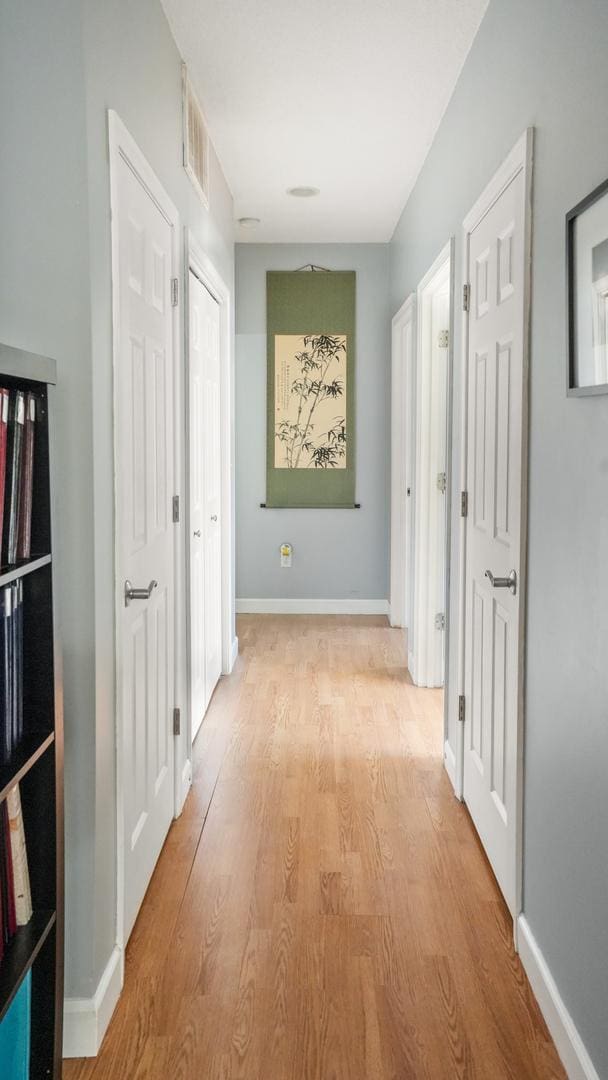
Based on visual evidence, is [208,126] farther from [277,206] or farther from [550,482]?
[550,482]

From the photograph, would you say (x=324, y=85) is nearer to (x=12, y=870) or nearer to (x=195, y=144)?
(x=195, y=144)

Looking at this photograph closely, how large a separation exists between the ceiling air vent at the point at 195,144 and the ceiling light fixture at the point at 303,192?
106 centimetres

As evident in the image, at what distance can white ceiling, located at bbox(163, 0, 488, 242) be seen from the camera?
8.95 ft

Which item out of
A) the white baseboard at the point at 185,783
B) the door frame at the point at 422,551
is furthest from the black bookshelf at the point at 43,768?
the door frame at the point at 422,551

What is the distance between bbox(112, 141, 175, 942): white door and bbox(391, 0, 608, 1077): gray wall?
3.25 feet

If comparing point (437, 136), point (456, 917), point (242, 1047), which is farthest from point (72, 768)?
point (437, 136)

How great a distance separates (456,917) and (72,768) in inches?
46.0

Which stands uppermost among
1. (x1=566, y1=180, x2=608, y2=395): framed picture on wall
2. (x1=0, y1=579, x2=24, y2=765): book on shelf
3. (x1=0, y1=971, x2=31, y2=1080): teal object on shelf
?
(x1=566, y1=180, x2=608, y2=395): framed picture on wall

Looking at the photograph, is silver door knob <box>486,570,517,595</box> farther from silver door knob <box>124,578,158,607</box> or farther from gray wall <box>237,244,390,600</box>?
gray wall <box>237,244,390,600</box>

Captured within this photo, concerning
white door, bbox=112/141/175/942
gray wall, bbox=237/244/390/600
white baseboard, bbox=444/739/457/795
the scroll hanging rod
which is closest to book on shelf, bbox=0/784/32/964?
white door, bbox=112/141/175/942

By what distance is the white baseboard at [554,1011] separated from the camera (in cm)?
163

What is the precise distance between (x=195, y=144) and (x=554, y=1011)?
3.06 meters

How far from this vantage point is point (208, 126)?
12.2 ft

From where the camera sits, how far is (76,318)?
1.75 meters
